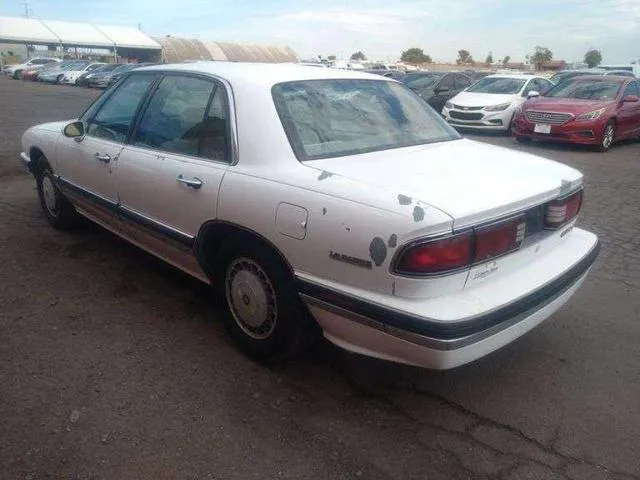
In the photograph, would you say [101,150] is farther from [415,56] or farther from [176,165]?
[415,56]

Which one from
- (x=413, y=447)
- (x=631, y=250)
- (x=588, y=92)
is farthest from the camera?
(x=588, y=92)

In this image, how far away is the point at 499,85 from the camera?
14031mm

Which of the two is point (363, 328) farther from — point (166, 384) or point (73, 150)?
point (73, 150)

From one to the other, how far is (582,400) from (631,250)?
275cm

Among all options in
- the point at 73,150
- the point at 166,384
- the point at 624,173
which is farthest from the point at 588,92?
the point at 166,384

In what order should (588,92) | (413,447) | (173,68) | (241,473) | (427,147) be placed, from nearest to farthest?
(241,473) < (413,447) < (427,147) < (173,68) < (588,92)

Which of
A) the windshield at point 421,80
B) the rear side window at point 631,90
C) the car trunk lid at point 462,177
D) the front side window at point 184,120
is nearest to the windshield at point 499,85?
the windshield at point 421,80

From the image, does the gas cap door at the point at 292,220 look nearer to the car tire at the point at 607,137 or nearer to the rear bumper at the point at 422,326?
the rear bumper at the point at 422,326

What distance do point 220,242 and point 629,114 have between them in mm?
11048

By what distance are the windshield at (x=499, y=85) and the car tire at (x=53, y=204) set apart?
1140cm

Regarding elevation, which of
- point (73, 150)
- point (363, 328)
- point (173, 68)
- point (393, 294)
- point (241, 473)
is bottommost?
point (241, 473)

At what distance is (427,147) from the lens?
10.6ft

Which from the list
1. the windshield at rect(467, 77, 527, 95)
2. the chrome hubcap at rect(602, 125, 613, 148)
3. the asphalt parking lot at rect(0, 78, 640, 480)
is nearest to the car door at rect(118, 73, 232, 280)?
the asphalt parking lot at rect(0, 78, 640, 480)

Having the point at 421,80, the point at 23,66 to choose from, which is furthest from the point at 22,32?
the point at 421,80
